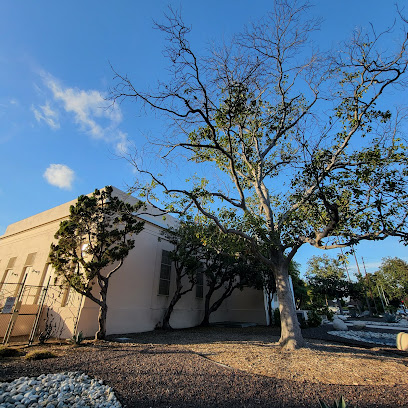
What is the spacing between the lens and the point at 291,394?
370 cm

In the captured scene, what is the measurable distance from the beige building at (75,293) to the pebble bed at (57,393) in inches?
182

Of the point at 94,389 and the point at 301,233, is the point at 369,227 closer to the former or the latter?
the point at 301,233

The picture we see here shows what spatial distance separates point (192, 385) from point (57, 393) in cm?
202

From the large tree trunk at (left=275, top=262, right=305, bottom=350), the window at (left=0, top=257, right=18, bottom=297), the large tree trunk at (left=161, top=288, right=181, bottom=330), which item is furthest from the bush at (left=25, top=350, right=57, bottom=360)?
the window at (left=0, top=257, right=18, bottom=297)

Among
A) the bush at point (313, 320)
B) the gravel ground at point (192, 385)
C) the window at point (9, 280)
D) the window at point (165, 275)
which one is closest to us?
the gravel ground at point (192, 385)

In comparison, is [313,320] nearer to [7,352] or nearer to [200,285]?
[200,285]

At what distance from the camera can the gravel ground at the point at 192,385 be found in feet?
11.2

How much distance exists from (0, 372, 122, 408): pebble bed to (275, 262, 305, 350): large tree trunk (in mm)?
5076

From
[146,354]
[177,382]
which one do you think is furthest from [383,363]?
[146,354]

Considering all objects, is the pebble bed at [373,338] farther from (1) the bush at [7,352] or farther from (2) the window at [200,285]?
(1) the bush at [7,352]

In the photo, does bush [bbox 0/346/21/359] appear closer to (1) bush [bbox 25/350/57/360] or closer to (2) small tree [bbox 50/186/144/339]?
(1) bush [bbox 25/350/57/360]

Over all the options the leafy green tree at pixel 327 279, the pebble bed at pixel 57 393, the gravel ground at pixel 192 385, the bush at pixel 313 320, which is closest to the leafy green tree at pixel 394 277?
the leafy green tree at pixel 327 279

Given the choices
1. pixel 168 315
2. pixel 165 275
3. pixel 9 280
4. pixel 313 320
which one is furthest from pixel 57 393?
pixel 313 320

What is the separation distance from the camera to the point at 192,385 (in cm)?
396
